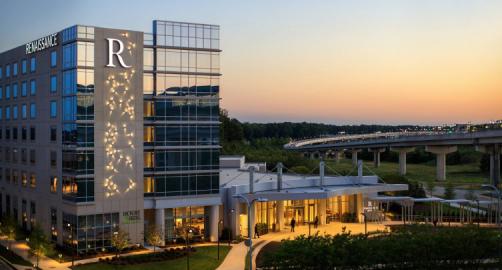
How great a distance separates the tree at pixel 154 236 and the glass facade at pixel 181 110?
11.1ft

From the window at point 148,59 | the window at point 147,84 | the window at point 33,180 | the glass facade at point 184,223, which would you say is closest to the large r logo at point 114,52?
the window at point 148,59

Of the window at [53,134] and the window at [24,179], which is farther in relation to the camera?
the window at [24,179]

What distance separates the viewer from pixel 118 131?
201 ft

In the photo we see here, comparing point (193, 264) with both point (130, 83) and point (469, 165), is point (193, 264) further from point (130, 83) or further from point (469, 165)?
point (469, 165)

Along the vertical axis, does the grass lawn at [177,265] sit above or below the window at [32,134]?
below

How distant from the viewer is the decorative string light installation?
199ft

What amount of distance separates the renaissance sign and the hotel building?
0.11 m

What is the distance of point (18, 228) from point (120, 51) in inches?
961

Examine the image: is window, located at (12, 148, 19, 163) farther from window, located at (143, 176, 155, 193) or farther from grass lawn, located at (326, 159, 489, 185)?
grass lawn, located at (326, 159, 489, 185)

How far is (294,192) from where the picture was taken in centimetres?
7038

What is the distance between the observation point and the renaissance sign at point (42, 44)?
6370cm

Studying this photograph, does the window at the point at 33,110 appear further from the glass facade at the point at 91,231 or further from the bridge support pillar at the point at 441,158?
the bridge support pillar at the point at 441,158

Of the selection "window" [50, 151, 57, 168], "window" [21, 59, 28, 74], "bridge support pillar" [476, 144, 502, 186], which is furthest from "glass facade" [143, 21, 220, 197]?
"bridge support pillar" [476, 144, 502, 186]

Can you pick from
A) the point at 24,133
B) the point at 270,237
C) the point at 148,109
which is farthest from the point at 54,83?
the point at 270,237
